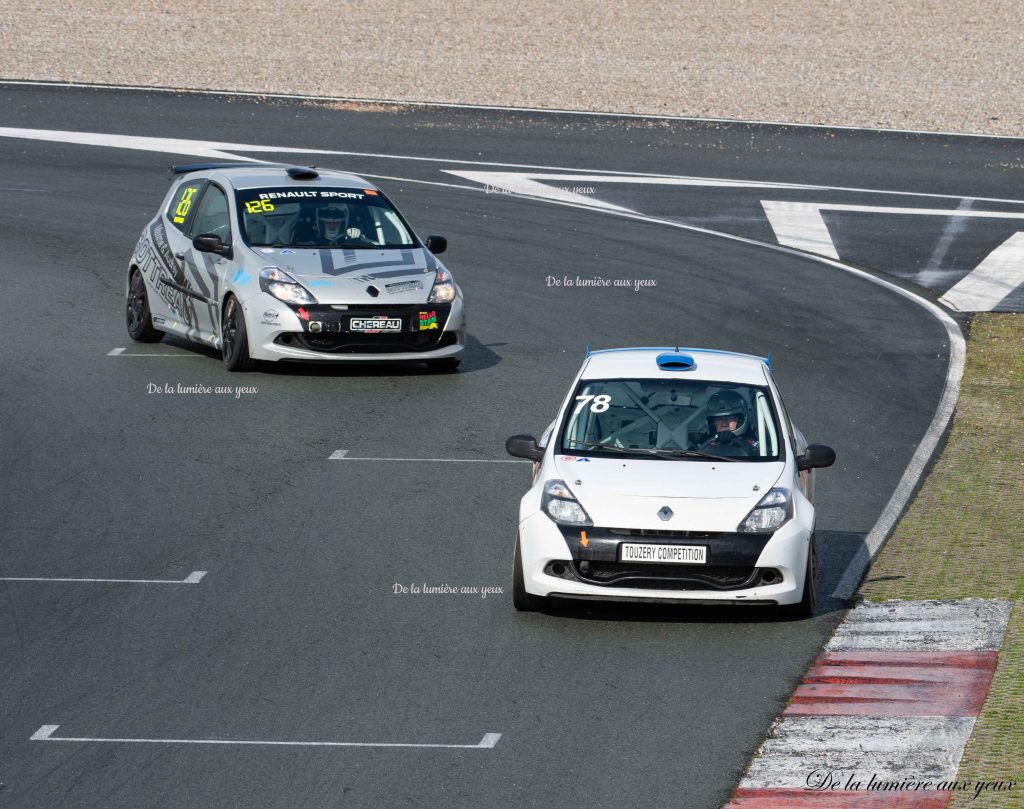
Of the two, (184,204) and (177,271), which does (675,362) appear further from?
(184,204)

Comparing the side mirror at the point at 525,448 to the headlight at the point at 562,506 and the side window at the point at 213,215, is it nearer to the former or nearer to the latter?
the headlight at the point at 562,506

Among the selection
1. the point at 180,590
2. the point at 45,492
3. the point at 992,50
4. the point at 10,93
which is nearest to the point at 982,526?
the point at 180,590

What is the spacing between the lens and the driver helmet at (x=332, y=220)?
17078 millimetres

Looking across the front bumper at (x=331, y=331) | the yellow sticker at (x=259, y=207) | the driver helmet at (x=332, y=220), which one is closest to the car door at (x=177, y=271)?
the yellow sticker at (x=259, y=207)

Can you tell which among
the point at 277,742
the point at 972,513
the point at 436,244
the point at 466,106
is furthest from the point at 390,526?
the point at 466,106

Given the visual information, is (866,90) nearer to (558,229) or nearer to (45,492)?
(558,229)

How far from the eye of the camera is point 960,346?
731 inches

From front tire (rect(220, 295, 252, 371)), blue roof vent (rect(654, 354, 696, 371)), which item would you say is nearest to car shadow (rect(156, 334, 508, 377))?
front tire (rect(220, 295, 252, 371))

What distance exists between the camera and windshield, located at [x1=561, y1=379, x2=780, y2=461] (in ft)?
33.9

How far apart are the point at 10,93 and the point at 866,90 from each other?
17.5m

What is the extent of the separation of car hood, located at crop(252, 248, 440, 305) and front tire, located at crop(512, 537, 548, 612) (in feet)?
21.8

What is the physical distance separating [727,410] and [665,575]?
1502 millimetres

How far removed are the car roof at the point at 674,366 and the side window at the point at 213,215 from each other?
688 cm

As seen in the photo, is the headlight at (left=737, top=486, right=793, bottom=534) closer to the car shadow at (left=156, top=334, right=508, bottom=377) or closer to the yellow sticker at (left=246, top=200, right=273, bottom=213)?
the car shadow at (left=156, top=334, right=508, bottom=377)
